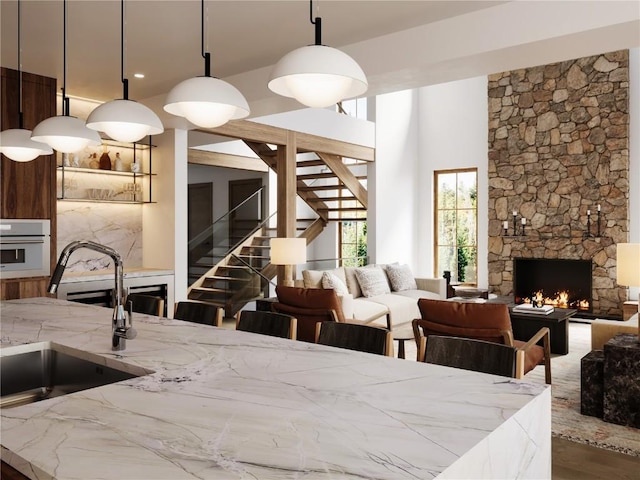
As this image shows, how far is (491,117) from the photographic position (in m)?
8.96

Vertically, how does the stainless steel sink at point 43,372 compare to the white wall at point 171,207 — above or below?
below

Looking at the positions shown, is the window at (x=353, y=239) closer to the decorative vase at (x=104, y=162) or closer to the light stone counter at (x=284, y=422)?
the decorative vase at (x=104, y=162)

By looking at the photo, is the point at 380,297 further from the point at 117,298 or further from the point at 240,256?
the point at 117,298

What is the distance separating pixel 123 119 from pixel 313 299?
2.55 metres

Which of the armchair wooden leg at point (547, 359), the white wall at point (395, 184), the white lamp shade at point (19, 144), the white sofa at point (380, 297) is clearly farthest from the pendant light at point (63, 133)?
the white wall at point (395, 184)

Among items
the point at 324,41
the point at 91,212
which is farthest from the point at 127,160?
the point at 324,41

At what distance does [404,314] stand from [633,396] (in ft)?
12.0

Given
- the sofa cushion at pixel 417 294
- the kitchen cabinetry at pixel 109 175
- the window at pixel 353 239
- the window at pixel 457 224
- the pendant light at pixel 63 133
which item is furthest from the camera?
the window at pixel 353 239

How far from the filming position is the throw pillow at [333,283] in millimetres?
6379

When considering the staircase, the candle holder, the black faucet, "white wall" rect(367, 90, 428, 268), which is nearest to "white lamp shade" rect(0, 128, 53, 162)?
the black faucet

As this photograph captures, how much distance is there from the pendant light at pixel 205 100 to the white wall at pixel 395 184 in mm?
6488

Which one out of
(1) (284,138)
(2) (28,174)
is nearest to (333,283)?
(1) (284,138)

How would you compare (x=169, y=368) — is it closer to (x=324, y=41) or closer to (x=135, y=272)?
(x=324, y=41)

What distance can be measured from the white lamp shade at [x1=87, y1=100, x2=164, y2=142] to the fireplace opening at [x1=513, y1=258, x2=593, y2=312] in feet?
22.8
